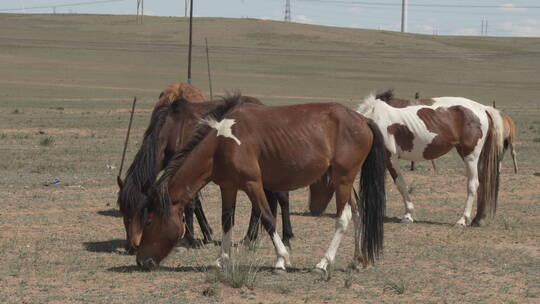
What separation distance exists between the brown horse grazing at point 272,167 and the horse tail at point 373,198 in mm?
10

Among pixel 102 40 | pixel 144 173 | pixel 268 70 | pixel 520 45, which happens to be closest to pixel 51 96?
pixel 268 70

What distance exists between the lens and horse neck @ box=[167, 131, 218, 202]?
28.6 ft

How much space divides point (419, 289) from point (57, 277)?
11.7 ft

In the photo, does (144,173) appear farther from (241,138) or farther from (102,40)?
(102,40)

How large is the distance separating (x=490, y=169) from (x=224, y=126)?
569cm

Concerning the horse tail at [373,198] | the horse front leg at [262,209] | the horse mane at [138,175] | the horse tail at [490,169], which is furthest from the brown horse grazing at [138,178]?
the horse tail at [490,169]

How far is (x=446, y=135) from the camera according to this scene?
13.2m

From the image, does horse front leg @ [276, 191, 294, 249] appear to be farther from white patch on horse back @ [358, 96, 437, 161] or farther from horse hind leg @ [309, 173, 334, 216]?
Result: white patch on horse back @ [358, 96, 437, 161]

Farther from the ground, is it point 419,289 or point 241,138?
point 241,138

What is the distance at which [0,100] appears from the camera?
3934 centimetres

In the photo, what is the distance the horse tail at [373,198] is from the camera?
9156 millimetres

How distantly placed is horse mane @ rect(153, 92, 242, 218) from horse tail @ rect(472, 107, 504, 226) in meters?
5.09

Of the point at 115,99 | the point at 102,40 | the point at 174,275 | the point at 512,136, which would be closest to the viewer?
the point at 174,275

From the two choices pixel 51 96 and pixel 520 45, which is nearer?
pixel 51 96
